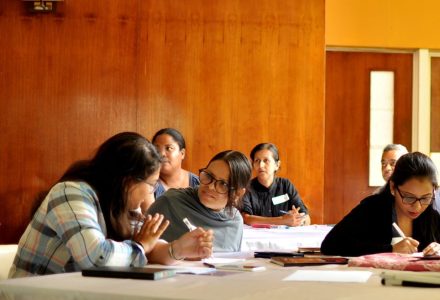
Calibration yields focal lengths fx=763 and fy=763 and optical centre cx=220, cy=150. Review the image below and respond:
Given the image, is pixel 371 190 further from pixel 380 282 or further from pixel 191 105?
pixel 380 282

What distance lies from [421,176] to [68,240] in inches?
64.8

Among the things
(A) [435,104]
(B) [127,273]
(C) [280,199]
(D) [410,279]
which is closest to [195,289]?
(B) [127,273]

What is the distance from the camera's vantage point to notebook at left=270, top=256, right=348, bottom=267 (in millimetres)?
2754

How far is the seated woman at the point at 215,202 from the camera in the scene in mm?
3652

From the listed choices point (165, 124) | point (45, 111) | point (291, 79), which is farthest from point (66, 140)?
point (291, 79)

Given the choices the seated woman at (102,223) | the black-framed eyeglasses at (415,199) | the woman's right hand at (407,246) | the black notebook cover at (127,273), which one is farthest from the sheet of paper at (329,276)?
the black-framed eyeglasses at (415,199)

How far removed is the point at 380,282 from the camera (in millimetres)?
2242

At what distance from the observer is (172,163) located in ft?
19.1

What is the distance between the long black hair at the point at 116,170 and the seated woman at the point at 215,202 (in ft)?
3.16

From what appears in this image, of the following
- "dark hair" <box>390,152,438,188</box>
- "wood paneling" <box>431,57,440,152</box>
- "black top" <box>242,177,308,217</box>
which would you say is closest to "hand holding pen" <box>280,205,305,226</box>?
"black top" <box>242,177,308,217</box>

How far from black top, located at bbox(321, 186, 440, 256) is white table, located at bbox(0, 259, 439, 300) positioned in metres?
1.04

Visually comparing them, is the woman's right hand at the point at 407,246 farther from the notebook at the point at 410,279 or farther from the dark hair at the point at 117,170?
the dark hair at the point at 117,170

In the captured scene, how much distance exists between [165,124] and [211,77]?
61cm

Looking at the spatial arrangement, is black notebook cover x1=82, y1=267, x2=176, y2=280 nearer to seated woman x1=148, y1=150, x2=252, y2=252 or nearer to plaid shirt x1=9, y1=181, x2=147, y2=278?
plaid shirt x1=9, y1=181, x2=147, y2=278
